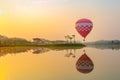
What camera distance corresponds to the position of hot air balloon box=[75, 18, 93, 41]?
11.1m

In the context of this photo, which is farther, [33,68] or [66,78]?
[33,68]

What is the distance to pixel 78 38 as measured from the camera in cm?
1254

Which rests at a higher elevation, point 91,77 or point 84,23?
point 84,23

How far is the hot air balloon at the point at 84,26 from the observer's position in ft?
36.4

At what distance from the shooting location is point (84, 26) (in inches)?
475

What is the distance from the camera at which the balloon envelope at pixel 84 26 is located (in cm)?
1111

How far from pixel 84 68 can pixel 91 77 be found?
1251mm

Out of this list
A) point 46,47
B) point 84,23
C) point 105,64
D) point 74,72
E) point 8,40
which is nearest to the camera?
point 74,72

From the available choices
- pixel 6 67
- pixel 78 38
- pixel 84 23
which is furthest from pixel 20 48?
pixel 6 67

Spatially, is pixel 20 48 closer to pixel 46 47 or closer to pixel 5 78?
pixel 46 47

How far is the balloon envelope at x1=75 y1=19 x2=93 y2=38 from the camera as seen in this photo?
437 inches

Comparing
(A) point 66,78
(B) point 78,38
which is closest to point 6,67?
(A) point 66,78

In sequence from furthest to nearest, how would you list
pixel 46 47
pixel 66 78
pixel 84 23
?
1. pixel 46 47
2. pixel 84 23
3. pixel 66 78

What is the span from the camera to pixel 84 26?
12.1 metres
